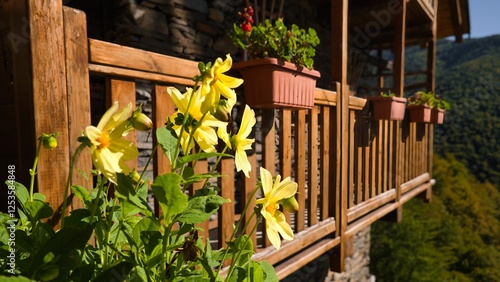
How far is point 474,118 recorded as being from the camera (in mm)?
26656

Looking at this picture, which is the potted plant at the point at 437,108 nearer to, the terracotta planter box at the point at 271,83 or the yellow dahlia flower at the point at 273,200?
the terracotta planter box at the point at 271,83

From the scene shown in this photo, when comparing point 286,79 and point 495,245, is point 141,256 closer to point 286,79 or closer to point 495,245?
point 286,79

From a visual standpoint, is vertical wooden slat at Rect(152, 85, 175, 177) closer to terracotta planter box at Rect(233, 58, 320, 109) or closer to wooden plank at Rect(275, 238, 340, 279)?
terracotta planter box at Rect(233, 58, 320, 109)

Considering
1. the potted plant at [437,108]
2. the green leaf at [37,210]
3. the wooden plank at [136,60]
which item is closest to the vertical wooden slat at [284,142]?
the wooden plank at [136,60]

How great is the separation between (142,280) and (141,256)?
0.16 metres

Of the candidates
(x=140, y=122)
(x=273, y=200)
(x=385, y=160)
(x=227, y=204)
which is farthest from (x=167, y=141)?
(x=385, y=160)

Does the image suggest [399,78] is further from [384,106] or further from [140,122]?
[140,122]

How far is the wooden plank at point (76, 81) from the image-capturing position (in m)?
1.18

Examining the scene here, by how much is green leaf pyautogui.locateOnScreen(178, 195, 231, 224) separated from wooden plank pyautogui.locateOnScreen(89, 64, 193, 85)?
2.38 ft

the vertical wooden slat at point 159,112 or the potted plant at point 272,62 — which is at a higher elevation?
the potted plant at point 272,62

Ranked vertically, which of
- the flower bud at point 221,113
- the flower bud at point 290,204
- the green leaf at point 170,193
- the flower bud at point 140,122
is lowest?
the flower bud at point 290,204

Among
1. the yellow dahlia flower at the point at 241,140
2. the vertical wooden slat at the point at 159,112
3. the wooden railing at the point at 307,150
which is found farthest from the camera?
the vertical wooden slat at the point at 159,112

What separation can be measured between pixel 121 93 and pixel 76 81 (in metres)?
0.20

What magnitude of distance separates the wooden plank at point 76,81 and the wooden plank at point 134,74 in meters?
0.06
